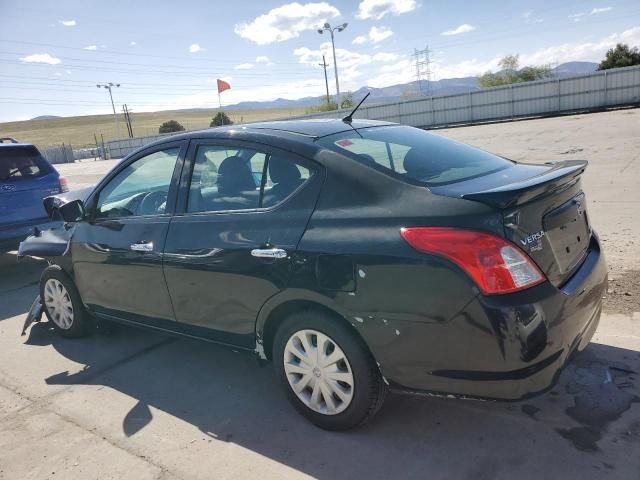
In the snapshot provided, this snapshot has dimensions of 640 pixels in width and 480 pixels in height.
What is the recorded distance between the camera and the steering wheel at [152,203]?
359 cm

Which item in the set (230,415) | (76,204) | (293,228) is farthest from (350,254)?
(76,204)

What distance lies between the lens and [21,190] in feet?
23.6

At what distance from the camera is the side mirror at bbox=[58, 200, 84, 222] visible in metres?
4.03

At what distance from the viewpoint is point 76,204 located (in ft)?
13.4

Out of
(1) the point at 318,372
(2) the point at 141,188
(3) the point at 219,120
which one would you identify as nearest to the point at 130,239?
(2) the point at 141,188

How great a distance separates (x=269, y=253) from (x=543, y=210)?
1403 millimetres

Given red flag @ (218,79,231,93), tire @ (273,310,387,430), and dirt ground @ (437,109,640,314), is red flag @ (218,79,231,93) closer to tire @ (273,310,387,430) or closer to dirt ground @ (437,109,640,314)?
dirt ground @ (437,109,640,314)

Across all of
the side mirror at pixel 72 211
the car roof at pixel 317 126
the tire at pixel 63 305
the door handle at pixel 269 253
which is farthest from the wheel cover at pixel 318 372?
the tire at pixel 63 305

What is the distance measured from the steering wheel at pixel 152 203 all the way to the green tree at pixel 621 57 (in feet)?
147

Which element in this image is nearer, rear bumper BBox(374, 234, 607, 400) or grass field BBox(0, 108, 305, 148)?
rear bumper BBox(374, 234, 607, 400)

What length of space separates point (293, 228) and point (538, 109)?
32.3 m

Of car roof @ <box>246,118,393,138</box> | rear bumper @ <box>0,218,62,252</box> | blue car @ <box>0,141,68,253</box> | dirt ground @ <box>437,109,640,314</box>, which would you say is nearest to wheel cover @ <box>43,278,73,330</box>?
car roof @ <box>246,118,393,138</box>

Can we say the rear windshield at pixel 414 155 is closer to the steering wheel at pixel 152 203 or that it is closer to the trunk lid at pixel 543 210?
the trunk lid at pixel 543 210

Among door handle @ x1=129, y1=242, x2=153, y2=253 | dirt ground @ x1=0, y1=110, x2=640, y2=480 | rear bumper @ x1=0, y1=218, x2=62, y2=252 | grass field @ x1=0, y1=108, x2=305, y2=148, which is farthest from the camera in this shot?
grass field @ x1=0, y1=108, x2=305, y2=148
